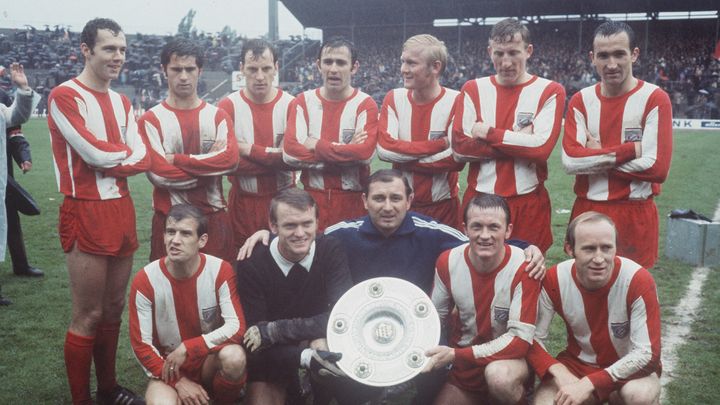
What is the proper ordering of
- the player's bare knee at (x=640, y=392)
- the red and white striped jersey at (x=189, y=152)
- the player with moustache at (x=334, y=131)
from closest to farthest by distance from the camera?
the player's bare knee at (x=640, y=392) < the red and white striped jersey at (x=189, y=152) < the player with moustache at (x=334, y=131)

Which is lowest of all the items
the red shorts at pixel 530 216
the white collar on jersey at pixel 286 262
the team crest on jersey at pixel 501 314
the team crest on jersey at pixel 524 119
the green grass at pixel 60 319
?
the green grass at pixel 60 319

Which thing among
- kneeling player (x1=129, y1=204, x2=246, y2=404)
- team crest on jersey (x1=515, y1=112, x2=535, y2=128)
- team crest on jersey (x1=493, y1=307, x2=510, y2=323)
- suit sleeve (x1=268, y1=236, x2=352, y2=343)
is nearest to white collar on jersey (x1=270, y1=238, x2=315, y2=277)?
suit sleeve (x1=268, y1=236, x2=352, y2=343)

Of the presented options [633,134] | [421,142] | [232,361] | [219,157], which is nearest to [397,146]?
[421,142]

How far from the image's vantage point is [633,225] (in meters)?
3.79

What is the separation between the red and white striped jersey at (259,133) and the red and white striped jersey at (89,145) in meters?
0.87

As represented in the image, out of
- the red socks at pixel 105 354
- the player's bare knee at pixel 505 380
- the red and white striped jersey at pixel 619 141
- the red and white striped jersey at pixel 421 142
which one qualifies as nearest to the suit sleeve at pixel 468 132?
the red and white striped jersey at pixel 421 142

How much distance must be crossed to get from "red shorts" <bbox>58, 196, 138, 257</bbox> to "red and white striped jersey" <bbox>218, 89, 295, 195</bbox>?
3.35 feet

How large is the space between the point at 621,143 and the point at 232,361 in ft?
7.83

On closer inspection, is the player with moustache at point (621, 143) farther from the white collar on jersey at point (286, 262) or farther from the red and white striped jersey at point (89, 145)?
the red and white striped jersey at point (89, 145)

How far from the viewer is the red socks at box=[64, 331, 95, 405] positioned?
3572 mm

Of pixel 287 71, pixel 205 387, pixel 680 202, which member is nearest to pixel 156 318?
pixel 205 387

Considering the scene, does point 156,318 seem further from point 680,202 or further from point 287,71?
point 287,71

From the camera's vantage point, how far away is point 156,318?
3.45m

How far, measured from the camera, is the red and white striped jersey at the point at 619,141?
366 cm
